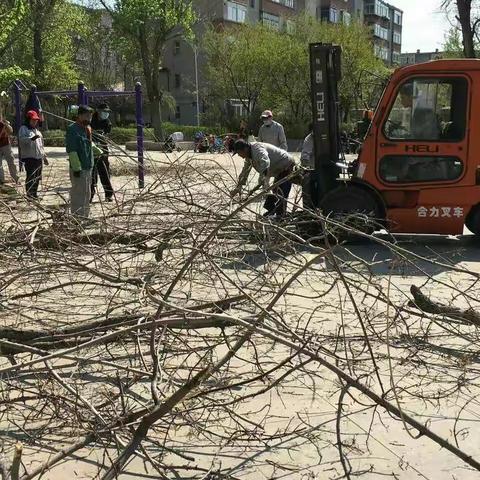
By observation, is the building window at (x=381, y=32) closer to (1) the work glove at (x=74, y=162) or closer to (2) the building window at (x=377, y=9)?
(2) the building window at (x=377, y=9)

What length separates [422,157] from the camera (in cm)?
779

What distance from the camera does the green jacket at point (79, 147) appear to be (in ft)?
29.2

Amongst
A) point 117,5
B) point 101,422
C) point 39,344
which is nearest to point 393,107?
point 39,344

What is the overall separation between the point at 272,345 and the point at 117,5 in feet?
96.3

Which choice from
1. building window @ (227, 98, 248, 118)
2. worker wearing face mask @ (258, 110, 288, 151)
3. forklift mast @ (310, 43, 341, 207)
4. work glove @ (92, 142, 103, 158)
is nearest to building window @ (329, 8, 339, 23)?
building window @ (227, 98, 248, 118)

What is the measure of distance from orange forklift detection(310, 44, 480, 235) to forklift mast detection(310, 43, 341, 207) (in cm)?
46

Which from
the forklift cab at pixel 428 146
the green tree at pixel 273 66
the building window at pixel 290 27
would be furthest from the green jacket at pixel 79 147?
the building window at pixel 290 27

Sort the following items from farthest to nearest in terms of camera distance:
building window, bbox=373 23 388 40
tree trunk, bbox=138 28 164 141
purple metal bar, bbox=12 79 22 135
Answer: building window, bbox=373 23 388 40 → tree trunk, bbox=138 28 164 141 → purple metal bar, bbox=12 79 22 135

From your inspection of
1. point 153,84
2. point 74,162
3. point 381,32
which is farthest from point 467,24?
point 381,32

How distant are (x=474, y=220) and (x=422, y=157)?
3.57 feet

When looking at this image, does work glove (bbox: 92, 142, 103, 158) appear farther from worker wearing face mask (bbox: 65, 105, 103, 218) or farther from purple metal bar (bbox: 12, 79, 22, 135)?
purple metal bar (bbox: 12, 79, 22, 135)

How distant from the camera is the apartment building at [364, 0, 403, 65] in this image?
81938 mm

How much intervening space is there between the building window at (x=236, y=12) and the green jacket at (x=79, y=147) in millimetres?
45835

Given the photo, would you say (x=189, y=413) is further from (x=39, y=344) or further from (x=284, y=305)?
(x=284, y=305)
